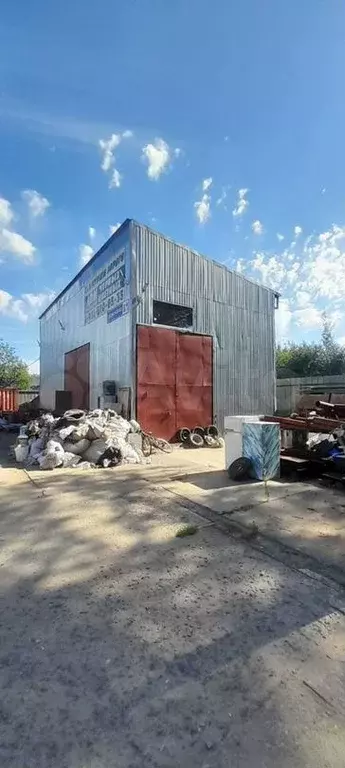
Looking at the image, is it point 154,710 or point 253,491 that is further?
point 253,491

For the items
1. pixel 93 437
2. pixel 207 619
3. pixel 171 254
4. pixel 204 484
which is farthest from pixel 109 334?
pixel 207 619

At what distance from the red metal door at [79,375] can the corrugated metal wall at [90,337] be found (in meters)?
0.35

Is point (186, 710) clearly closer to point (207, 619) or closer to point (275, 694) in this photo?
point (275, 694)

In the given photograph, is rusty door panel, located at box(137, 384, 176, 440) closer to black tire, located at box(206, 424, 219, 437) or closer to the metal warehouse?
the metal warehouse

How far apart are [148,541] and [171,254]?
8701 mm

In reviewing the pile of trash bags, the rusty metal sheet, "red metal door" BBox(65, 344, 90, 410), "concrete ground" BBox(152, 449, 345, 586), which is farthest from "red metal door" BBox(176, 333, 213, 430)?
the rusty metal sheet

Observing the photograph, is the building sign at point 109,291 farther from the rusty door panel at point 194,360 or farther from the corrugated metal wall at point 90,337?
the rusty door panel at point 194,360

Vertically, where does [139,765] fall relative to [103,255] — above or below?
below

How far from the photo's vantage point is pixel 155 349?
1014cm

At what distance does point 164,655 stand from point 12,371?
36.2 metres

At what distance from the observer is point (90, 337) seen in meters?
13.0

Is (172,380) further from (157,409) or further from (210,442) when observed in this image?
(210,442)

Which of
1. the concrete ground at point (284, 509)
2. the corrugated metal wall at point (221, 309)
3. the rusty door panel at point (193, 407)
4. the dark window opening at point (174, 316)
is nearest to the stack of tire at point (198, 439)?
the rusty door panel at point (193, 407)

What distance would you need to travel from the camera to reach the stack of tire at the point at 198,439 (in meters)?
10.4
